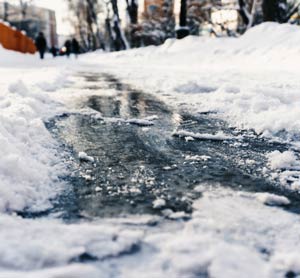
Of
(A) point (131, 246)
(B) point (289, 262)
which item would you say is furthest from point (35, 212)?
(B) point (289, 262)

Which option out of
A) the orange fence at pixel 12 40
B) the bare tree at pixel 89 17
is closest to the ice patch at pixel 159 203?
the orange fence at pixel 12 40

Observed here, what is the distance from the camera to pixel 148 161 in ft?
8.80

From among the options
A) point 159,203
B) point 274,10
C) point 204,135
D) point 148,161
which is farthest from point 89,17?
point 159,203

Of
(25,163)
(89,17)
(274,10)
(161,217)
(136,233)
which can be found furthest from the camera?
(89,17)

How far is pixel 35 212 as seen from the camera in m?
1.86

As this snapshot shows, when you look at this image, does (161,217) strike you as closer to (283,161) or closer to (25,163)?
(25,163)

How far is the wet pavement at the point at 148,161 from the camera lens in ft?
6.55

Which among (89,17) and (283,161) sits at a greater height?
(89,17)

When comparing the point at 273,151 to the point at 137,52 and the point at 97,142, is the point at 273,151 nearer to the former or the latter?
the point at 97,142

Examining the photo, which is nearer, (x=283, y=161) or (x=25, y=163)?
(x=25, y=163)

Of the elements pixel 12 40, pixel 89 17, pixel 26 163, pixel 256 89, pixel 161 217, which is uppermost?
pixel 89 17

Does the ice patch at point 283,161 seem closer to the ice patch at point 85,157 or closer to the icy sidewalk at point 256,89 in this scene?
the icy sidewalk at point 256,89

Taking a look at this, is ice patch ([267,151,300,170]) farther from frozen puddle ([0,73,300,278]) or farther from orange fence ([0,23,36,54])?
orange fence ([0,23,36,54])

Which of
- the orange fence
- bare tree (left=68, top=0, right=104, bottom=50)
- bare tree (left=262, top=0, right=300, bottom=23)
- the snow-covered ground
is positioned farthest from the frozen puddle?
bare tree (left=68, top=0, right=104, bottom=50)
